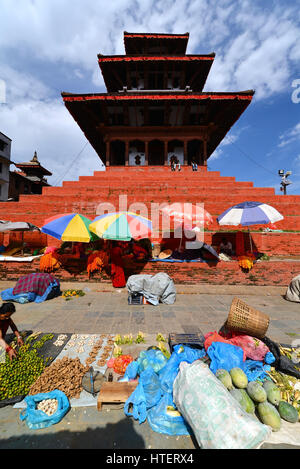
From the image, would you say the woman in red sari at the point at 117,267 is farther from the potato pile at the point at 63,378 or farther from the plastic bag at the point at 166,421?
the plastic bag at the point at 166,421

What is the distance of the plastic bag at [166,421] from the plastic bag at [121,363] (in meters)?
0.73

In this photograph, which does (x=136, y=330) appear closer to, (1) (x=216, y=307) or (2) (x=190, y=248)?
(1) (x=216, y=307)

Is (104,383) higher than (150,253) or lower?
lower

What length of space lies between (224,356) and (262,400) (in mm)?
600

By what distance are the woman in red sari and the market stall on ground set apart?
3.15 metres

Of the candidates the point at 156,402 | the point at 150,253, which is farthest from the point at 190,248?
the point at 156,402

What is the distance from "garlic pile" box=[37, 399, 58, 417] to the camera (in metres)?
2.09

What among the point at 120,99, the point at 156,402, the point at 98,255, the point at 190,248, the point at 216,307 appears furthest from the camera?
the point at 120,99

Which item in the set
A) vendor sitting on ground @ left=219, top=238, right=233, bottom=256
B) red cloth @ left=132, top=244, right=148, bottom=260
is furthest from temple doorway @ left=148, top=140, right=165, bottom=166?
red cloth @ left=132, top=244, right=148, bottom=260

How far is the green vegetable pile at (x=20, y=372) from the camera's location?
7.66 feet

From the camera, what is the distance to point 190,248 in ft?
24.2

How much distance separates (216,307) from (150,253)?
313 cm

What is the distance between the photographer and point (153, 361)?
274cm

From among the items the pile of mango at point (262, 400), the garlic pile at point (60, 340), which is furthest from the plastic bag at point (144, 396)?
the garlic pile at point (60, 340)
